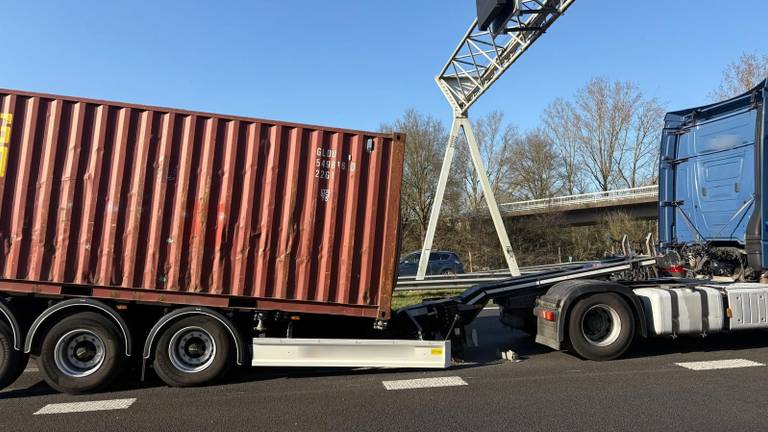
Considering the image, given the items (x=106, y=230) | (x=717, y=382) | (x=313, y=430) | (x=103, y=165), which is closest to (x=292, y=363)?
(x=313, y=430)

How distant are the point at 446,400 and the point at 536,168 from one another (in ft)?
154

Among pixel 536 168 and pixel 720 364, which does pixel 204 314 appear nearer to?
pixel 720 364

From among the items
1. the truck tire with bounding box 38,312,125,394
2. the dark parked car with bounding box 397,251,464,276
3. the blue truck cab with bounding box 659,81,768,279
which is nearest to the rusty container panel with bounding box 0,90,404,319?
the truck tire with bounding box 38,312,125,394

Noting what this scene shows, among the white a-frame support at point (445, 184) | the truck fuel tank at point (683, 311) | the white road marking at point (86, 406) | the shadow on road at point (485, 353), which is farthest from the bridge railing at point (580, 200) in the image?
the white road marking at point (86, 406)

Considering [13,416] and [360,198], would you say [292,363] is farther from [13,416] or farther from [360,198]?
[13,416]

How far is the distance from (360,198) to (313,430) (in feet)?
8.72

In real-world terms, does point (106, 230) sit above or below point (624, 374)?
above

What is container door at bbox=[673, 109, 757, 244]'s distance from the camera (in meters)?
7.30

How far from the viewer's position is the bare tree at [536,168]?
48594 millimetres

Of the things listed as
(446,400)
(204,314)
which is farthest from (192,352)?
(446,400)

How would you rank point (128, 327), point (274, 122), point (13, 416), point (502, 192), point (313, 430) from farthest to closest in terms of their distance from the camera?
point (502, 192) < point (274, 122) < point (128, 327) < point (13, 416) < point (313, 430)

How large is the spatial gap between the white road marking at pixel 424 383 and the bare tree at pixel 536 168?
4407cm

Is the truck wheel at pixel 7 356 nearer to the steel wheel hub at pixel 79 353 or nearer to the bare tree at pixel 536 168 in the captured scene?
the steel wheel hub at pixel 79 353

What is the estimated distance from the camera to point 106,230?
5.63 meters
